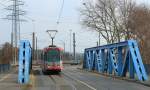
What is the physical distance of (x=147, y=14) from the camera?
238 ft

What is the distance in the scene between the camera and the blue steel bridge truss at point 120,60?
1628 inches

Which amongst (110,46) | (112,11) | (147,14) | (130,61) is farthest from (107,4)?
(130,61)

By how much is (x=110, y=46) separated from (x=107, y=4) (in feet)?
84.6

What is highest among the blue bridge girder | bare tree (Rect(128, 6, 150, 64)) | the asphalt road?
bare tree (Rect(128, 6, 150, 64))

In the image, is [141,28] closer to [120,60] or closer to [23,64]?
[120,60]

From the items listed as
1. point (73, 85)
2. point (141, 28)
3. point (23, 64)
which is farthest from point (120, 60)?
point (141, 28)

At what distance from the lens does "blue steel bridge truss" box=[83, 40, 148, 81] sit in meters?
→ 41.3

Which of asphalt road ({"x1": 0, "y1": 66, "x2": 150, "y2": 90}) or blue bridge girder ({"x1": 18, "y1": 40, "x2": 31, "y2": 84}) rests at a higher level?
blue bridge girder ({"x1": 18, "y1": 40, "x2": 31, "y2": 84})

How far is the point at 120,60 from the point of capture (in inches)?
1893

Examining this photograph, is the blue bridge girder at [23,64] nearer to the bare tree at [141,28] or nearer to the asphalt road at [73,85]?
the asphalt road at [73,85]

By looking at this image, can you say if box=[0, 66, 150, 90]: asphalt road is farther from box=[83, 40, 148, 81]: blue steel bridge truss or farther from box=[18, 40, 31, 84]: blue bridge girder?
box=[83, 40, 148, 81]: blue steel bridge truss

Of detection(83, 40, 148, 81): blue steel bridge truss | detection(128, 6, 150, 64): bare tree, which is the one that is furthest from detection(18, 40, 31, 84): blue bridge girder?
detection(128, 6, 150, 64): bare tree

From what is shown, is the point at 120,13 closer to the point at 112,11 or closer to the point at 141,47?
the point at 112,11

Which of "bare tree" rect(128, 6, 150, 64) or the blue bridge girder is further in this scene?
"bare tree" rect(128, 6, 150, 64)
